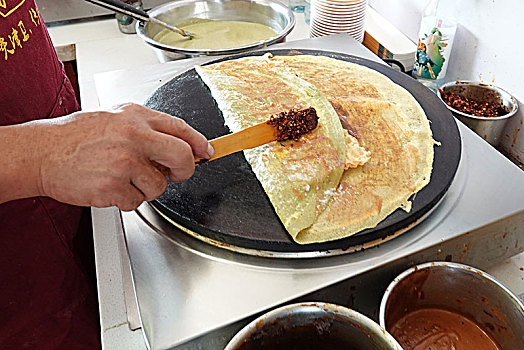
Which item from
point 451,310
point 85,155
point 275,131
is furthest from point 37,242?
point 451,310

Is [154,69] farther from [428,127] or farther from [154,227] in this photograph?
[428,127]

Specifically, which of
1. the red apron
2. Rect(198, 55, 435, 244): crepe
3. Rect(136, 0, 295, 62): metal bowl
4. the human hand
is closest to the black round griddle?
Rect(198, 55, 435, 244): crepe

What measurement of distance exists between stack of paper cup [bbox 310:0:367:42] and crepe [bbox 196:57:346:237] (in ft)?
1.41

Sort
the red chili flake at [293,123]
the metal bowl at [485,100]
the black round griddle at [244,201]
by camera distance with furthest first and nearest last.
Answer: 1. the metal bowl at [485,100]
2. the red chili flake at [293,123]
3. the black round griddle at [244,201]

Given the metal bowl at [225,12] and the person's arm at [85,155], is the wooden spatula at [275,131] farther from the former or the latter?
the metal bowl at [225,12]

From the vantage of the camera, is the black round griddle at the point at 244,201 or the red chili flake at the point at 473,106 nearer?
the black round griddle at the point at 244,201

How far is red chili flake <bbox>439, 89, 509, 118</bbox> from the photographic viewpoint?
44.6 inches

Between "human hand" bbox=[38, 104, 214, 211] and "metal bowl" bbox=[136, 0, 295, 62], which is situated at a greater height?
"human hand" bbox=[38, 104, 214, 211]

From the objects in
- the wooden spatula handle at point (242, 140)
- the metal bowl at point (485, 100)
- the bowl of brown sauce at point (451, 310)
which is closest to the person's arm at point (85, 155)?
the wooden spatula handle at point (242, 140)

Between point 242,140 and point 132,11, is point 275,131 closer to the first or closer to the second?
point 242,140

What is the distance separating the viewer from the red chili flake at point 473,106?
113cm

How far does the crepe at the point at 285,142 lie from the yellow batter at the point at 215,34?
1.24 feet

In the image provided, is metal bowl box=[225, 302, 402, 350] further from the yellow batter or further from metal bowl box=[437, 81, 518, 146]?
the yellow batter

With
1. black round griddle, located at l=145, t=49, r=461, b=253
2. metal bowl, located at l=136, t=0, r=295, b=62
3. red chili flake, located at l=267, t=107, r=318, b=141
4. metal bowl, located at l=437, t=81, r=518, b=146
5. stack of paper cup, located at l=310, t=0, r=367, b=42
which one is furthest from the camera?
metal bowl, located at l=136, t=0, r=295, b=62
